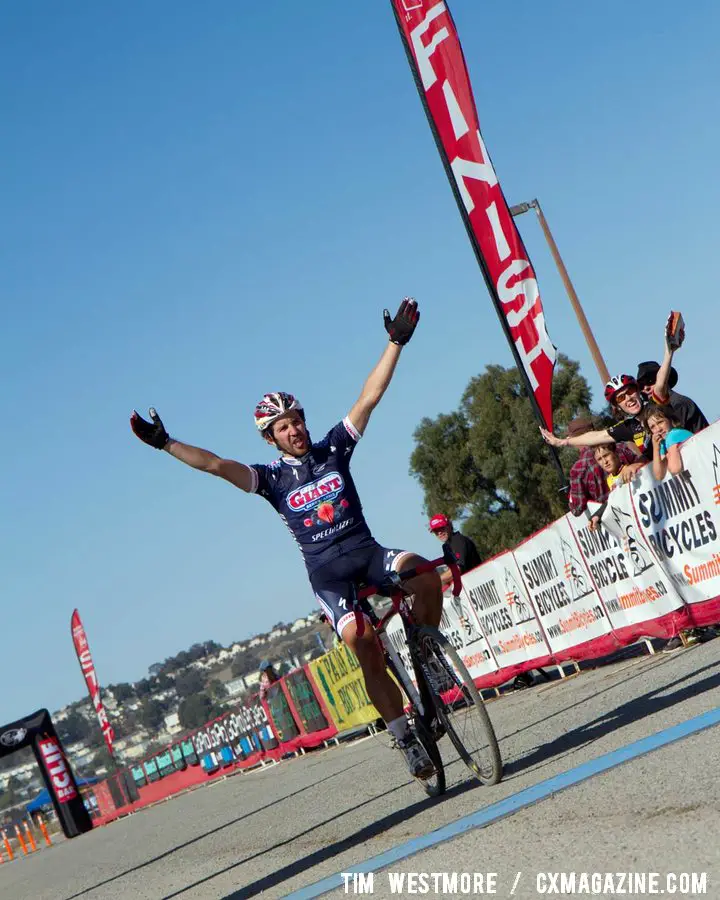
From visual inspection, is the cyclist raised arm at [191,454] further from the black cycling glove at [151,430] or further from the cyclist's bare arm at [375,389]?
the cyclist's bare arm at [375,389]

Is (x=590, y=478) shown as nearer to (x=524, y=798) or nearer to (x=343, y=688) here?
(x=524, y=798)

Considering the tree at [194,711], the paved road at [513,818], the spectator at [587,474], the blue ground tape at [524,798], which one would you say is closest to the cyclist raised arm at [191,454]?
the paved road at [513,818]

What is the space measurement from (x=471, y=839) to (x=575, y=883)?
1.20 m

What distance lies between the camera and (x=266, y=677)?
24.4m

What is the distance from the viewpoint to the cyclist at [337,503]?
659 cm

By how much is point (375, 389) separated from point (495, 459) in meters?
52.0

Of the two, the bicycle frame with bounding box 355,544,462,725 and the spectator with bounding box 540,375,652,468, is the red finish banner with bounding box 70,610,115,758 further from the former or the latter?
the bicycle frame with bounding box 355,544,462,725

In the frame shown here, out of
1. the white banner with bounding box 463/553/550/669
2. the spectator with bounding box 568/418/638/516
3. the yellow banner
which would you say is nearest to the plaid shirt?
the spectator with bounding box 568/418/638/516

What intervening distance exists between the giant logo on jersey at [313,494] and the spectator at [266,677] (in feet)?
58.1

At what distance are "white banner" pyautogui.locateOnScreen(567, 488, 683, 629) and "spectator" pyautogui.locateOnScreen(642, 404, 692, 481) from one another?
80 cm

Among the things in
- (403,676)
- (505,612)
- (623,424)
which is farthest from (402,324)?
(505,612)

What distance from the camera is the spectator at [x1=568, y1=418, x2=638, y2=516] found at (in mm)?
10805

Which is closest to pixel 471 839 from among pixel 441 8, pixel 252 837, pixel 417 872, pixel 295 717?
pixel 417 872

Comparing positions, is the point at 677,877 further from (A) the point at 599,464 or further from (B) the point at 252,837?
(A) the point at 599,464
